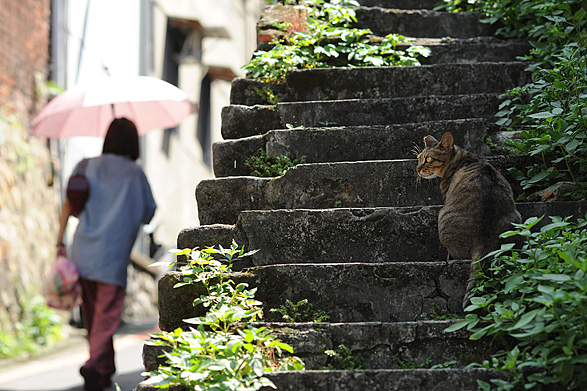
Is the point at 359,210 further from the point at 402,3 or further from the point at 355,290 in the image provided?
the point at 402,3

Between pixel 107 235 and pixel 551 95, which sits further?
pixel 107 235

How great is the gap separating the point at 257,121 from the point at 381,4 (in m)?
2.24

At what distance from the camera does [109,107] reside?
648 centimetres

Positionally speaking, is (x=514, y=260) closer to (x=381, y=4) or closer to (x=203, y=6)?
(x=381, y=4)

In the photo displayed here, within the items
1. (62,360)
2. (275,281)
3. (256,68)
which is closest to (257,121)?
(256,68)

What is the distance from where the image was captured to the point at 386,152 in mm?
4191

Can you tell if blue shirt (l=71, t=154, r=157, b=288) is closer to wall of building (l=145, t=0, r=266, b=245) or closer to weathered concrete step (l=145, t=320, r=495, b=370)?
weathered concrete step (l=145, t=320, r=495, b=370)

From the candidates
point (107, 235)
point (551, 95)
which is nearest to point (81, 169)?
point (107, 235)

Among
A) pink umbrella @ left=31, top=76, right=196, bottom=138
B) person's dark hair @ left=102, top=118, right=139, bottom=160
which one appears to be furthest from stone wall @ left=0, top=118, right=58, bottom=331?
person's dark hair @ left=102, top=118, right=139, bottom=160

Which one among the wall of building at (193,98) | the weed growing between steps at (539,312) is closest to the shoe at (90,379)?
the weed growing between steps at (539,312)

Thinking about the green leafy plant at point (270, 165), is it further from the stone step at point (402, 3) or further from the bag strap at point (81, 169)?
the stone step at point (402, 3)

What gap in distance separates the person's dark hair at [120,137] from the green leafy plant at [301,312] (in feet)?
8.89

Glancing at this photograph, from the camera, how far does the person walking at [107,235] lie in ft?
16.8

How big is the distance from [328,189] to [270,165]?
0.43 metres
